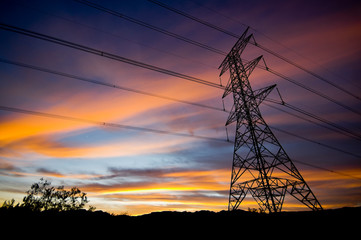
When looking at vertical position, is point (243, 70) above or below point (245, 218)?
above

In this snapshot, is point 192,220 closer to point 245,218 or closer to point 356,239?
point 245,218

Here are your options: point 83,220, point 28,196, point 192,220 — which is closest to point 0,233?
point 83,220

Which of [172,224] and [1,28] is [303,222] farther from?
[1,28]

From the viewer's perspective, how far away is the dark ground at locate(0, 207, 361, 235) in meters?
4.80

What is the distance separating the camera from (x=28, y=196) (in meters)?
25.4

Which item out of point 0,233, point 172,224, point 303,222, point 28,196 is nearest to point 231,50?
point 303,222

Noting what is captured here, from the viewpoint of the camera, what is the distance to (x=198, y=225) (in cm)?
547

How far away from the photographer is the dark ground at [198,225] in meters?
4.80

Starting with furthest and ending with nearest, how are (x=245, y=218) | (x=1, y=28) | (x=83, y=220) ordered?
(x=1, y=28) < (x=245, y=218) < (x=83, y=220)

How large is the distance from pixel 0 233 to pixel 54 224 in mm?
1189

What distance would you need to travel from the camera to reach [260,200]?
35.8 ft

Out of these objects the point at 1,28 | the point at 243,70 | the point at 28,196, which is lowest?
the point at 28,196

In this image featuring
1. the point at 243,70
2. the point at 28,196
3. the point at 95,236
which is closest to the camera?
the point at 95,236

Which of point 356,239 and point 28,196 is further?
point 28,196
